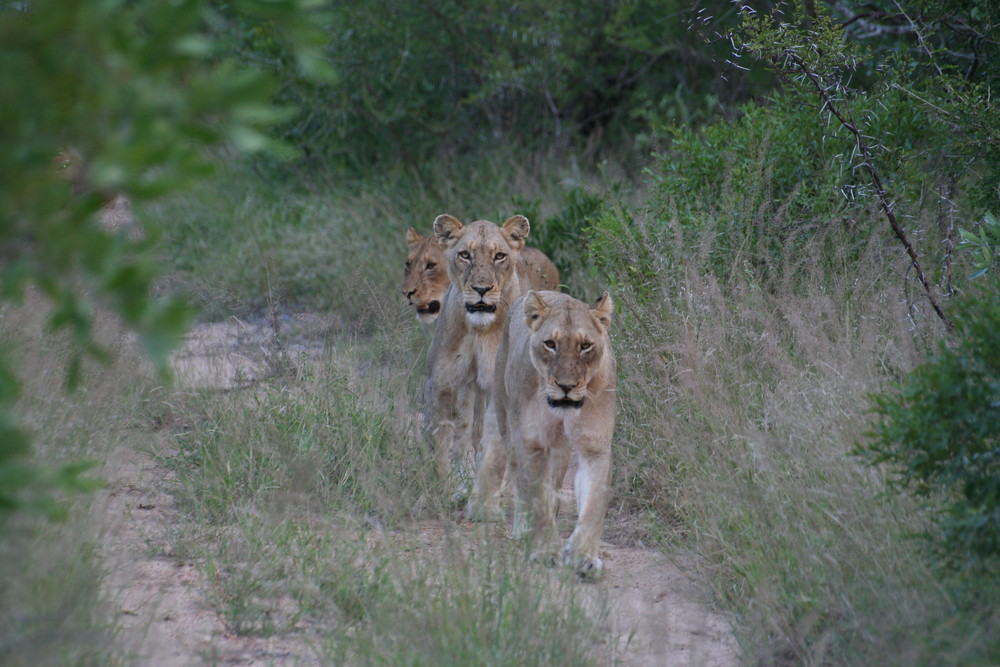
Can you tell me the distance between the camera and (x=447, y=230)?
21.4 ft

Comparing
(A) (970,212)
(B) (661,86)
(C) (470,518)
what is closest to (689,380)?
(C) (470,518)

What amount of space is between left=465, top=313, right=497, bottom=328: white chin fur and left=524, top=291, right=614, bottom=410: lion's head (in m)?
0.86

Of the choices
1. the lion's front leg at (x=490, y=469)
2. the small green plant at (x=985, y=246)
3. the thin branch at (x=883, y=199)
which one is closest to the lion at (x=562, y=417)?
the lion's front leg at (x=490, y=469)

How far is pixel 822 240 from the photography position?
6.32 metres

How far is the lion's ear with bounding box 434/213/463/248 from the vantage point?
648 centimetres

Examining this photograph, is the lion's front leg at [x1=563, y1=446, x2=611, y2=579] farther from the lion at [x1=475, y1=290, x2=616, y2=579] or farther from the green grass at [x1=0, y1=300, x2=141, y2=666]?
the green grass at [x1=0, y1=300, x2=141, y2=666]

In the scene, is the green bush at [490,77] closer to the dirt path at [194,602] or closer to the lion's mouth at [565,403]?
the lion's mouth at [565,403]

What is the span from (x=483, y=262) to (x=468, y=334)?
0.42 m

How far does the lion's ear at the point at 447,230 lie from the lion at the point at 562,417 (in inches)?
48.5

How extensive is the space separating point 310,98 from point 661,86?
13.3 feet

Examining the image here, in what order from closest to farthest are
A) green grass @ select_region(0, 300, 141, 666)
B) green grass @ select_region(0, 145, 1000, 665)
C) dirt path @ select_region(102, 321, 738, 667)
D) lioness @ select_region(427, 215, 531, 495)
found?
green grass @ select_region(0, 300, 141, 666)
green grass @ select_region(0, 145, 1000, 665)
dirt path @ select_region(102, 321, 738, 667)
lioness @ select_region(427, 215, 531, 495)

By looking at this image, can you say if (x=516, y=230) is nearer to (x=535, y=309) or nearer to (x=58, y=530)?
(x=535, y=309)

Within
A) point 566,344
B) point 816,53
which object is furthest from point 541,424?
point 816,53

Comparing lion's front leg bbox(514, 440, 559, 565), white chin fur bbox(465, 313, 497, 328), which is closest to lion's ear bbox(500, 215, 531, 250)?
white chin fur bbox(465, 313, 497, 328)
